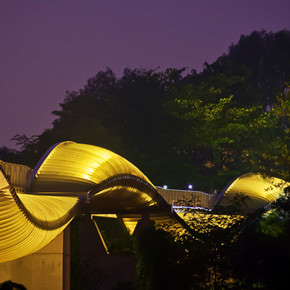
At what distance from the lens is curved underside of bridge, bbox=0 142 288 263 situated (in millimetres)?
13403

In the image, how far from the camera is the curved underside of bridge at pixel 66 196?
44.0 ft

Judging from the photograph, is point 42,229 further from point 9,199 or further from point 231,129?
point 231,129

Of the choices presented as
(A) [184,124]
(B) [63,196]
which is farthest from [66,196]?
(A) [184,124]

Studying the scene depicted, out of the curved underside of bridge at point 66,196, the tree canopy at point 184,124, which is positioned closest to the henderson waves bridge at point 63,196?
the curved underside of bridge at point 66,196

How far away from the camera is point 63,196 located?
2103 centimetres

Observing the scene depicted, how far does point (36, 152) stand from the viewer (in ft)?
160

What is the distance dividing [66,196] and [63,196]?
0.61ft

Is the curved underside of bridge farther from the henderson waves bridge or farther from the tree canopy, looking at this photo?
the tree canopy

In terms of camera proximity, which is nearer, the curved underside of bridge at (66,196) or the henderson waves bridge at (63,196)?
the curved underside of bridge at (66,196)

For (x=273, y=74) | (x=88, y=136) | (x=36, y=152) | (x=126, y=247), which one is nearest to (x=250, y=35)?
(x=273, y=74)

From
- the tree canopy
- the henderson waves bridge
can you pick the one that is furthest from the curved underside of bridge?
the tree canopy

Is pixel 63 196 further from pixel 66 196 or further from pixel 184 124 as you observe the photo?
pixel 184 124

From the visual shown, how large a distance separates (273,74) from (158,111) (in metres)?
20.2

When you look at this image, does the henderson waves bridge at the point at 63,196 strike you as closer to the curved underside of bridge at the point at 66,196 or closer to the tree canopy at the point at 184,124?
the curved underside of bridge at the point at 66,196
